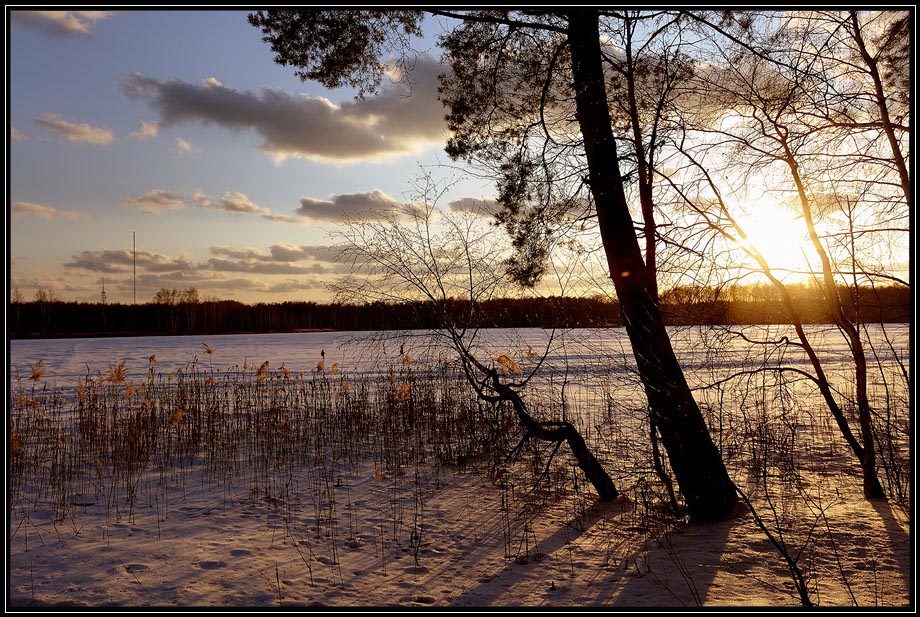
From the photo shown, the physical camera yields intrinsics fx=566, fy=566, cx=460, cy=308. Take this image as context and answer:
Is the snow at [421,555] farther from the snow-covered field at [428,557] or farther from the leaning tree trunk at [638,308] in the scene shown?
the leaning tree trunk at [638,308]

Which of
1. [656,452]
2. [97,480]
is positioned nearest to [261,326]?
[97,480]

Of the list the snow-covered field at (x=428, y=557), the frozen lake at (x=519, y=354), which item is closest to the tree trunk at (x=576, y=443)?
the snow-covered field at (x=428, y=557)

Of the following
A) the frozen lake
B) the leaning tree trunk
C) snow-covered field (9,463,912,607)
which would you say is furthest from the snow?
the frozen lake

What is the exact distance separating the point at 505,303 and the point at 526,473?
236 cm

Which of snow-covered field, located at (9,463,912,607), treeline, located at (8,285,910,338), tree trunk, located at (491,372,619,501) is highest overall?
treeline, located at (8,285,910,338)

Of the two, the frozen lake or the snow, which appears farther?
the frozen lake

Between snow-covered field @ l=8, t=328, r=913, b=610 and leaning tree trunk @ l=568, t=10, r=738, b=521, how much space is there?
0.40 m

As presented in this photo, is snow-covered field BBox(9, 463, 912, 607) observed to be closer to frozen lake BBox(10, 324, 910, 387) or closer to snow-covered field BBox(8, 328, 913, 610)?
snow-covered field BBox(8, 328, 913, 610)

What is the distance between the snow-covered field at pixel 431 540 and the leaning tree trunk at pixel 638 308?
0.40m

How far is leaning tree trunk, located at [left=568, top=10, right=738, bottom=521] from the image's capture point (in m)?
5.84

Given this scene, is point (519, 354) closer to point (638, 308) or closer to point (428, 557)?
point (638, 308)

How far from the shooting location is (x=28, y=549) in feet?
15.9

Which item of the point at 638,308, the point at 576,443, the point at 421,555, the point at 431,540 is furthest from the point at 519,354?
the point at 421,555
